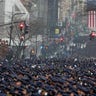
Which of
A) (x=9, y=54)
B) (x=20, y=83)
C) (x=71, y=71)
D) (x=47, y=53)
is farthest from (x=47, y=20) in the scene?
(x=20, y=83)

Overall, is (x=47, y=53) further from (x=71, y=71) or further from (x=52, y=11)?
(x=71, y=71)

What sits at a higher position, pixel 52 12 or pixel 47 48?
pixel 52 12

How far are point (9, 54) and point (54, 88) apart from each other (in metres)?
29.6

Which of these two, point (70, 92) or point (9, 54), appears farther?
point (9, 54)

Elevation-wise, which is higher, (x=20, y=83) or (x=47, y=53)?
(x=20, y=83)

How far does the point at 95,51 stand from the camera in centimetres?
10438

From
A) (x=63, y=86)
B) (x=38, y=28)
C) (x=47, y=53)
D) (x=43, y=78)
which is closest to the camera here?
(x=63, y=86)

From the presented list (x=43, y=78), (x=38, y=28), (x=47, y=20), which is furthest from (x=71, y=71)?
(x=47, y=20)

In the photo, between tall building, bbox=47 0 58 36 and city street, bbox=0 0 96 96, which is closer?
city street, bbox=0 0 96 96

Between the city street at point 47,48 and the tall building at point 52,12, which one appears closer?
the city street at point 47,48

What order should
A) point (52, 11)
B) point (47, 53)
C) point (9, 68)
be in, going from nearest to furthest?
point (9, 68) < point (47, 53) < point (52, 11)

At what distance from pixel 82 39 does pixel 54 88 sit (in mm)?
79471

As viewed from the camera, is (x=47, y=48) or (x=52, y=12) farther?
(x=52, y=12)

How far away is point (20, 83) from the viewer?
27172 millimetres
